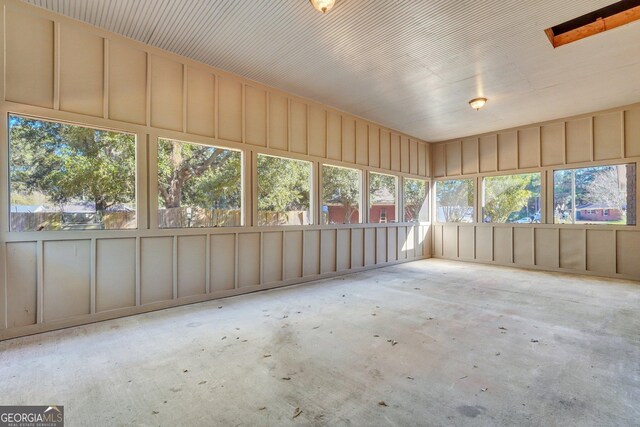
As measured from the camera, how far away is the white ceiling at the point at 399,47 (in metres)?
3.49

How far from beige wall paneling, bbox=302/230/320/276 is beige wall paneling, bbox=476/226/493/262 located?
17.1 feet

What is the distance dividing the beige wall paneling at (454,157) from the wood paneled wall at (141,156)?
15.9 ft

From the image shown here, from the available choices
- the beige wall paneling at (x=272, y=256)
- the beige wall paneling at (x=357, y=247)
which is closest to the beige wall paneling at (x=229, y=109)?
the beige wall paneling at (x=272, y=256)

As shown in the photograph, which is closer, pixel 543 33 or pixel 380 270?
pixel 543 33

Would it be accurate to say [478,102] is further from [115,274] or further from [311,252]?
[115,274]

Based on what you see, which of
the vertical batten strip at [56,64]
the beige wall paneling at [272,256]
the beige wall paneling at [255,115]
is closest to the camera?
the vertical batten strip at [56,64]

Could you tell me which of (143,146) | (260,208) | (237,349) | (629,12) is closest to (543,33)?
(629,12)

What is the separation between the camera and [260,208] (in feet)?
18.2

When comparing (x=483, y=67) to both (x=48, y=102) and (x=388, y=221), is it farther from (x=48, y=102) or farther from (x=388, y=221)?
→ (x=48, y=102)

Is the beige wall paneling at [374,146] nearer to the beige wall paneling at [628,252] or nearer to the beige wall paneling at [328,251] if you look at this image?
the beige wall paneling at [328,251]

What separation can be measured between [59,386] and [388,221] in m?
7.19

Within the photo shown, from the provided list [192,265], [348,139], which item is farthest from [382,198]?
[192,265]

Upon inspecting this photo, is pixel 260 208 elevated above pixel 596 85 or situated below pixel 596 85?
below

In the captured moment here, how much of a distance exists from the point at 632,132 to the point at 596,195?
4.76ft
